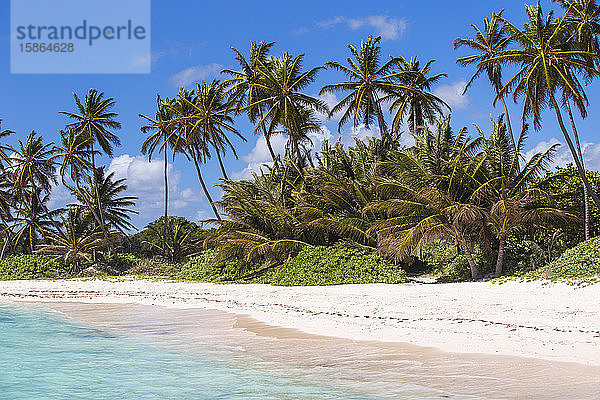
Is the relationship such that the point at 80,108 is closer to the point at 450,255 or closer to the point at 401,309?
the point at 450,255

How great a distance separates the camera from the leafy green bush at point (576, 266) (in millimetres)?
12820

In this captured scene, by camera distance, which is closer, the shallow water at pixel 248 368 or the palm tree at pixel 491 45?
the shallow water at pixel 248 368

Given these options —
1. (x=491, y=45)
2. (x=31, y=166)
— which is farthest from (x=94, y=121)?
(x=491, y=45)

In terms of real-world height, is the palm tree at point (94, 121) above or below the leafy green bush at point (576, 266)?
above

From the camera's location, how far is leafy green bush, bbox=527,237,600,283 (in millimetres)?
12820

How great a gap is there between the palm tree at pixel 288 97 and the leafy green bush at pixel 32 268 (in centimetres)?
1408

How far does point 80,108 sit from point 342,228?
26.0 metres

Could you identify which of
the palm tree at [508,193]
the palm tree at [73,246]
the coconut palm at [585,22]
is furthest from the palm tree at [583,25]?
the palm tree at [73,246]

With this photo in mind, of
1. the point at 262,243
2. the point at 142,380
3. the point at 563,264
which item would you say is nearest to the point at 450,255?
the point at 563,264

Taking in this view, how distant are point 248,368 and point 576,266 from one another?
33.0ft

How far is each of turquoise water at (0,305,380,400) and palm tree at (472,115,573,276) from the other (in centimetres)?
1082

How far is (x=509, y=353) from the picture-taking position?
6.61 m

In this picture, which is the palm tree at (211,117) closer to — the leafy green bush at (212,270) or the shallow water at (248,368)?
the leafy green bush at (212,270)

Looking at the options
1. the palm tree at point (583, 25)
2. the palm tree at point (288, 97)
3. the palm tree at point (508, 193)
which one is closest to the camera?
the palm tree at point (508, 193)
